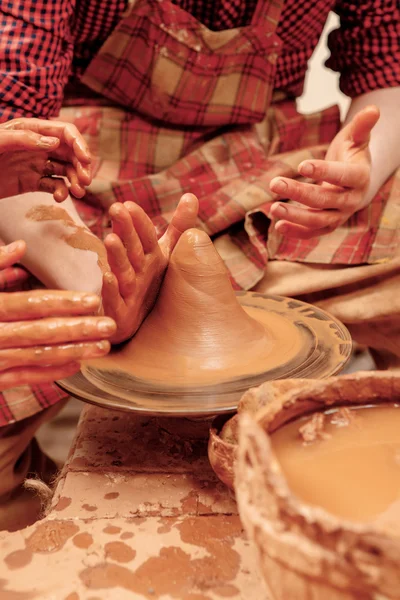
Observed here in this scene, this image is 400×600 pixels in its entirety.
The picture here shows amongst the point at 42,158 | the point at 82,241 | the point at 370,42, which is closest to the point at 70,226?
the point at 82,241

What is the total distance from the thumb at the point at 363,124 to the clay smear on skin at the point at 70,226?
0.63m

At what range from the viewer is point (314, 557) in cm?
45

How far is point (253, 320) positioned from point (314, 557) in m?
0.71

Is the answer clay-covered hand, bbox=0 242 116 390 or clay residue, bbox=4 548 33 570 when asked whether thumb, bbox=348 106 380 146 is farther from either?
clay residue, bbox=4 548 33 570

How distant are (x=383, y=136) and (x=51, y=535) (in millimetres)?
1347

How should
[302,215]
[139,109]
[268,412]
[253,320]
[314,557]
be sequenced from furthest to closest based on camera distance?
[139,109] → [302,215] → [253,320] → [268,412] → [314,557]

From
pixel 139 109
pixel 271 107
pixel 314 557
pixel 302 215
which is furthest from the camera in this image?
pixel 271 107

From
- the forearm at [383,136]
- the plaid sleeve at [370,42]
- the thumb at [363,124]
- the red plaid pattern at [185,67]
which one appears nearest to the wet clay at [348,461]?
the thumb at [363,124]

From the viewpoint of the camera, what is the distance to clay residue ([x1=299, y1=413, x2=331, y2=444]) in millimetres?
643

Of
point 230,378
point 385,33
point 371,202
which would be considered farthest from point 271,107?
point 230,378

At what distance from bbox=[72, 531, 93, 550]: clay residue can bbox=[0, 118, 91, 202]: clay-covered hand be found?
613 mm

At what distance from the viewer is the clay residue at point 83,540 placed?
813mm

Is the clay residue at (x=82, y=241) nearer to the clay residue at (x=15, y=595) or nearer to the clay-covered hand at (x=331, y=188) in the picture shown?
the clay-covered hand at (x=331, y=188)

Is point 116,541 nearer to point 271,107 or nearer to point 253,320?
point 253,320
